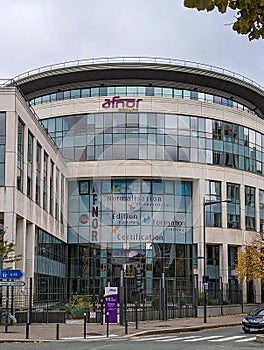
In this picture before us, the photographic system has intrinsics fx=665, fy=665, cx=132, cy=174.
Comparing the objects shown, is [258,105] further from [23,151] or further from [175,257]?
[23,151]

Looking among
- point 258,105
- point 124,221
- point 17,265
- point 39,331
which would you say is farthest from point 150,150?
point 39,331

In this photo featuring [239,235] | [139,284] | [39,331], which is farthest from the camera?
[239,235]

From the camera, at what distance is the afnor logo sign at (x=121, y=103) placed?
61.4m

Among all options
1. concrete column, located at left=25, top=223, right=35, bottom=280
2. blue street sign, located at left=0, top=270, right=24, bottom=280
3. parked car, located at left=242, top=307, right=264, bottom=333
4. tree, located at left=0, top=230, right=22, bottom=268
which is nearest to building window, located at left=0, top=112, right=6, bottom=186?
tree, located at left=0, top=230, right=22, bottom=268

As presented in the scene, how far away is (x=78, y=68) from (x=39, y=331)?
3557cm

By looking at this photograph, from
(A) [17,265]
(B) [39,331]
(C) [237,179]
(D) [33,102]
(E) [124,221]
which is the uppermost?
(D) [33,102]

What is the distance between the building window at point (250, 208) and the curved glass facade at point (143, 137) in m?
4.11

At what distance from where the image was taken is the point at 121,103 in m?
61.5

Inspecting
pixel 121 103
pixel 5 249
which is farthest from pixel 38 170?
pixel 121 103

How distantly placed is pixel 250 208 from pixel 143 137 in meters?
14.2

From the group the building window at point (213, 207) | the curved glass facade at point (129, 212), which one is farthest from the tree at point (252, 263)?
the curved glass facade at point (129, 212)

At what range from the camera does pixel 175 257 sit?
61594 millimetres

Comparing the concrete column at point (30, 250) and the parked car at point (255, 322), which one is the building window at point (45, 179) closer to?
the concrete column at point (30, 250)

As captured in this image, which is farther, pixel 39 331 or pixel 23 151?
pixel 23 151
